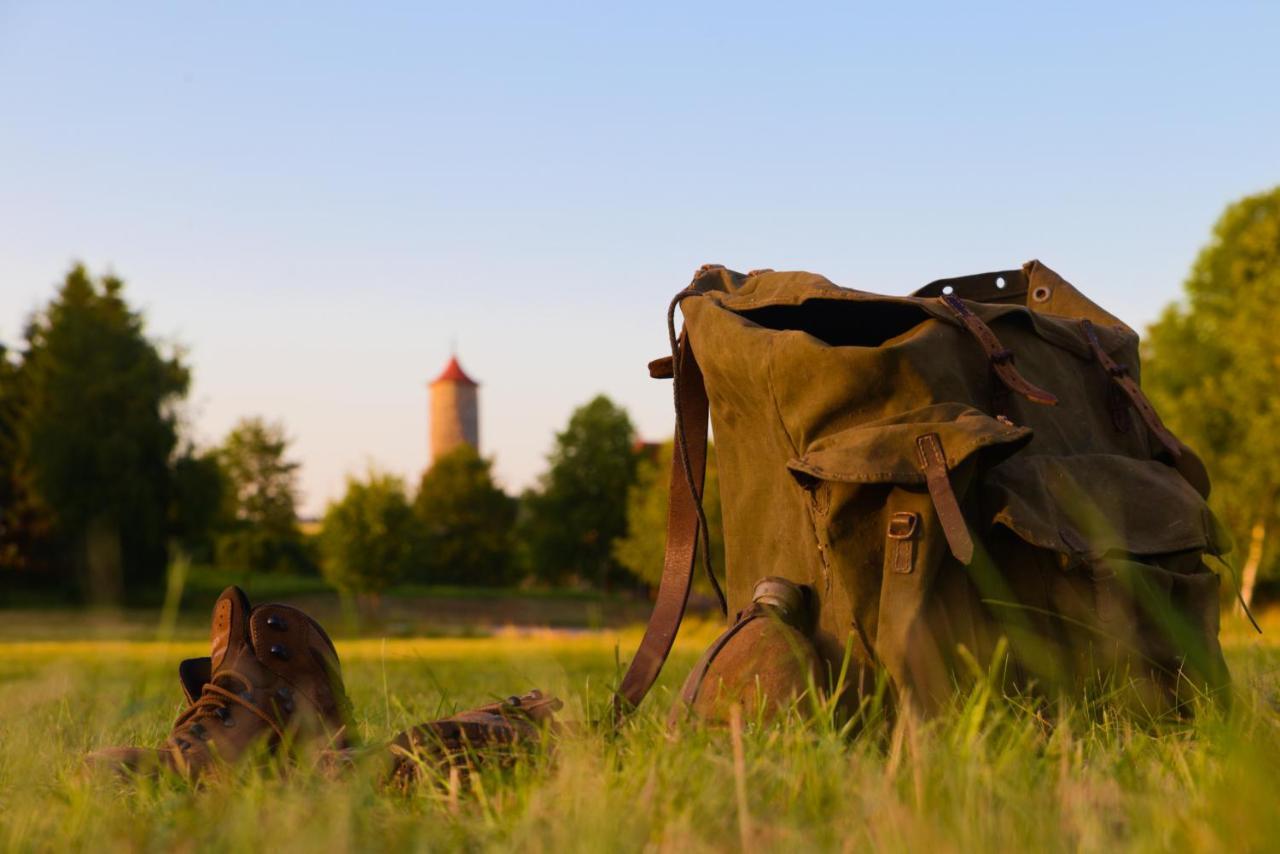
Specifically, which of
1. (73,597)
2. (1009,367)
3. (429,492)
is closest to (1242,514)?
(1009,367)

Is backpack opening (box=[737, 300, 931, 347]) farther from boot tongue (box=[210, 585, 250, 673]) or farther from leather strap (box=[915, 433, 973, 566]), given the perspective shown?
boot tongue (box=[210, 585, 250, 673])

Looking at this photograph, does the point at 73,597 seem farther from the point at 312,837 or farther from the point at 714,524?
the point at 312,837

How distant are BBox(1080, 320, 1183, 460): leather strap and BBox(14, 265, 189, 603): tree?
35308mm

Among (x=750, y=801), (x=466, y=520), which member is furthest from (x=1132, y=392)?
(x=466, y=520)

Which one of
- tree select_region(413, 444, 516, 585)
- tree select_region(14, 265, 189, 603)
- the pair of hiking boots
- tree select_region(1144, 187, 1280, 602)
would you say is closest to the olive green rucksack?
the pair of hiking boots

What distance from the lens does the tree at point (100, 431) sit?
36.4 metres

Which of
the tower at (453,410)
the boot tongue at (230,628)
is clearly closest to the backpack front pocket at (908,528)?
the boot tongue at (230,628)

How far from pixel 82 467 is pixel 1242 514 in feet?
102

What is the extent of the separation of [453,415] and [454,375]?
3.40m

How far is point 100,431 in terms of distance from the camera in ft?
121

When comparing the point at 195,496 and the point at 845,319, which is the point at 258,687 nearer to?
the point at 845,319

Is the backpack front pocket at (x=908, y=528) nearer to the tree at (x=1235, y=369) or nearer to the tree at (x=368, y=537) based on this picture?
the tree at (x=1235, y=369)

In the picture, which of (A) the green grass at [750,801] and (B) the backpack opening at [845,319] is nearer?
(A) the green grass at [750,801]

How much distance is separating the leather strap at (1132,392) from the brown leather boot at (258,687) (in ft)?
7.42
